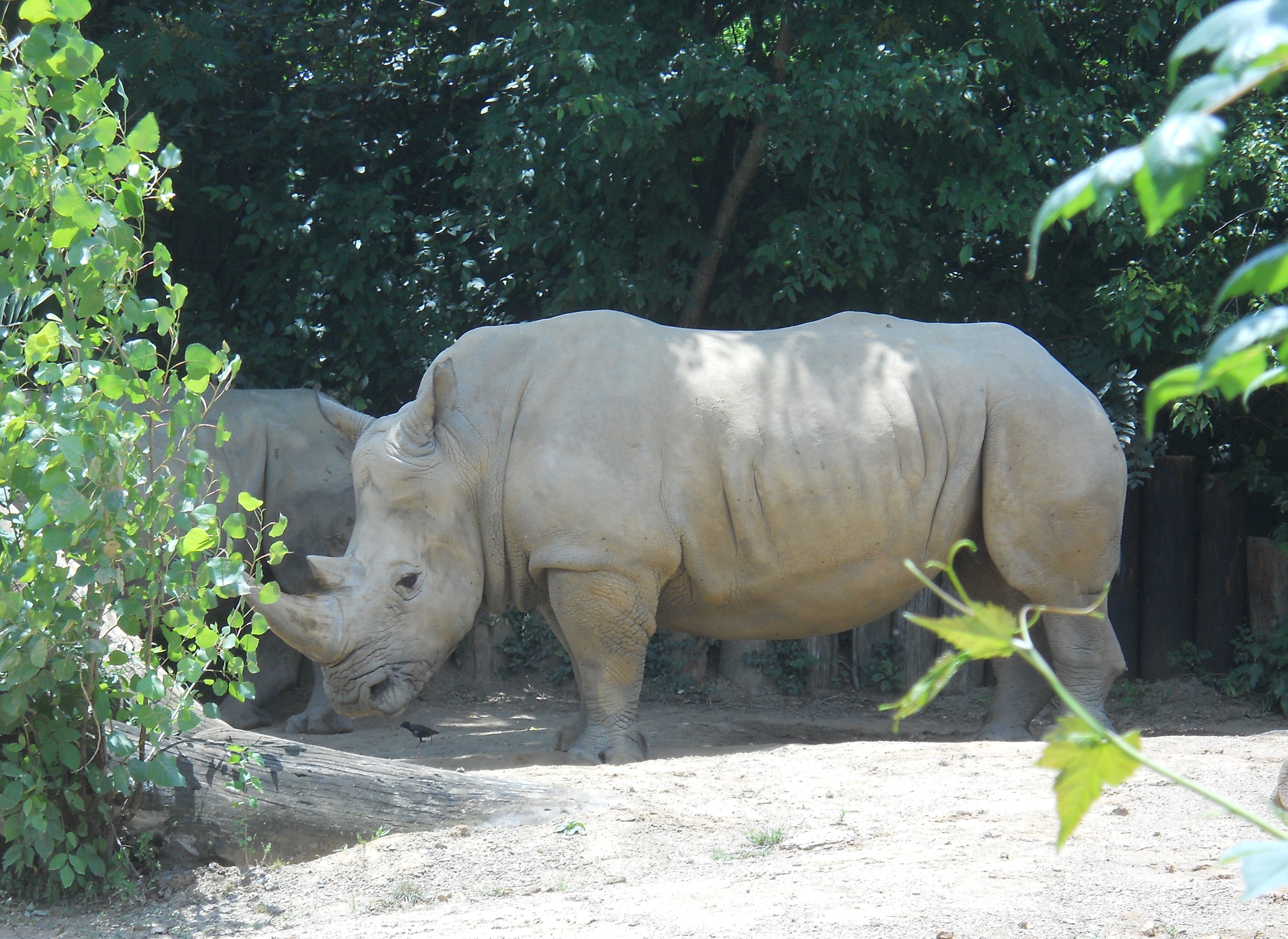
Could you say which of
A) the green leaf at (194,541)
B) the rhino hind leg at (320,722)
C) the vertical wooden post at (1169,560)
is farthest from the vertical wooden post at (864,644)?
the green leaf at (194,541)

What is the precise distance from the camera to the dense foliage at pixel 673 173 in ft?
24.0

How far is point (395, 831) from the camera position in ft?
14.0

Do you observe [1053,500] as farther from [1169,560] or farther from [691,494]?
[1169,560]

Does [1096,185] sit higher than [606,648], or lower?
higher

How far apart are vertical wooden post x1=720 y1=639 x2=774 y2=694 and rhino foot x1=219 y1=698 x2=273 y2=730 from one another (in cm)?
283

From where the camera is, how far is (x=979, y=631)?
4.32 feet

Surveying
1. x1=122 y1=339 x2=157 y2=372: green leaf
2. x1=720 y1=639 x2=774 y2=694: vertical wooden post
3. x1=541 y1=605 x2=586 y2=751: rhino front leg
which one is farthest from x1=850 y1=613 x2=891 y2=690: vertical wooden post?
x1=122 y1=339 x2=157 y2=372: green leaf

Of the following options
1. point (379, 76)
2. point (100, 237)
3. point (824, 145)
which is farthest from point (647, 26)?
point (100, 237)

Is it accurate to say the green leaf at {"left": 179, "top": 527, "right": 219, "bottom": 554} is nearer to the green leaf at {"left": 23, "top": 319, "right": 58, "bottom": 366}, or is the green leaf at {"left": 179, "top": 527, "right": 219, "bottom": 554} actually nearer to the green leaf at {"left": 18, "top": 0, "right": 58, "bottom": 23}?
the green leaf at {"left": 23, "top": 319, "right": 58, "bottom": 366}

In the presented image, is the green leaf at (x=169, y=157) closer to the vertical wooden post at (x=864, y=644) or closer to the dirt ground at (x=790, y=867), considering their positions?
the dirt ground at (x=790, y=867)

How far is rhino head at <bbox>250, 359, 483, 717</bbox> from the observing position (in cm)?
571

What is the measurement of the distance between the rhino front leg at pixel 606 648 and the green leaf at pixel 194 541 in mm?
2183

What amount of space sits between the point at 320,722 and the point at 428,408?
7.10ft

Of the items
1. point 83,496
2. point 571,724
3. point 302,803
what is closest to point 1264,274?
point 83,496
